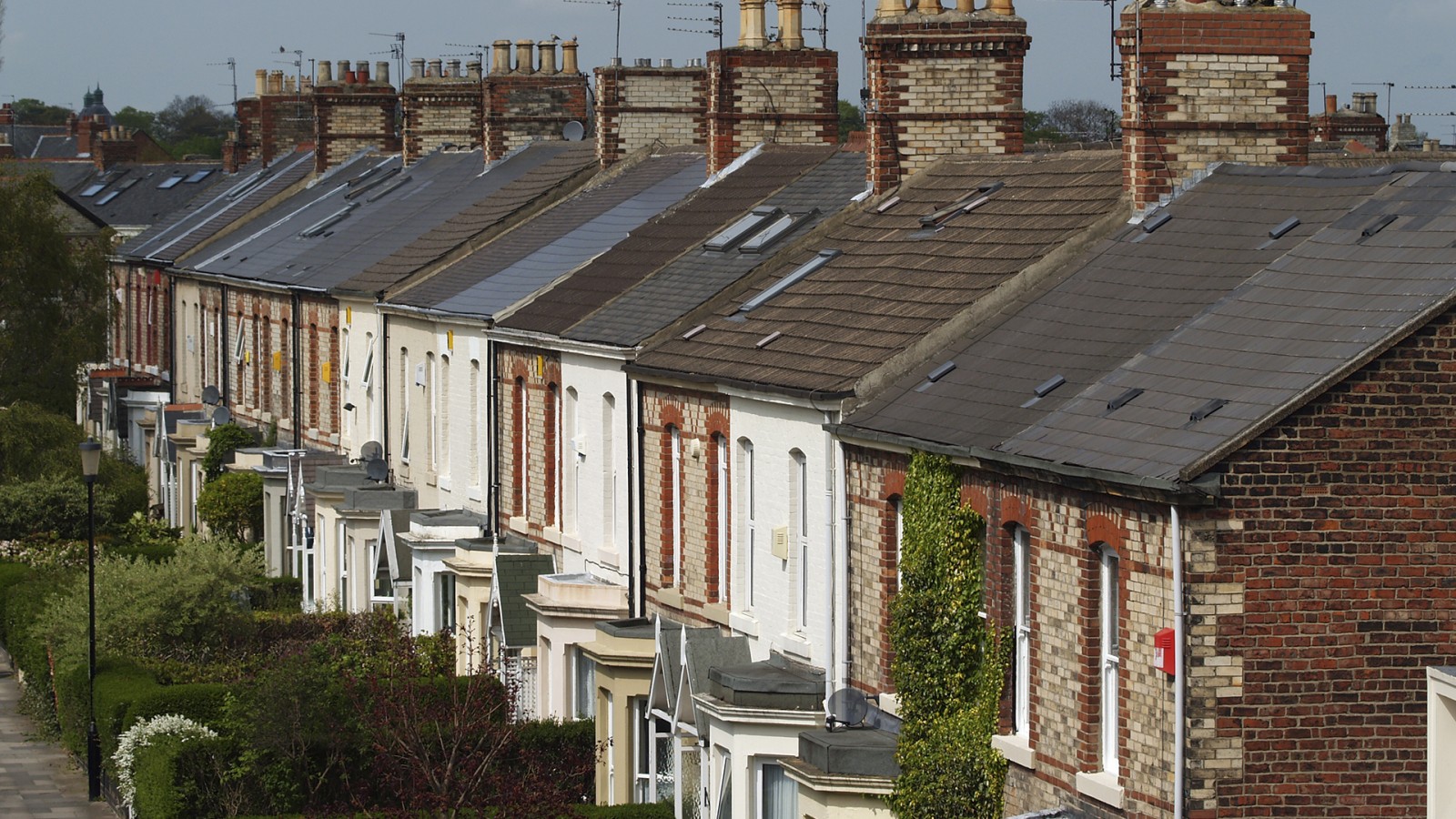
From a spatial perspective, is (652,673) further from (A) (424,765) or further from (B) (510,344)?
(B) (510,344)

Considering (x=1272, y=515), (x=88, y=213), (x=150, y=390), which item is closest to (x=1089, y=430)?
(x=1272, y=515)

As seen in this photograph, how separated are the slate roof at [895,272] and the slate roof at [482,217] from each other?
14088mm

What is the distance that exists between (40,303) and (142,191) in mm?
35285

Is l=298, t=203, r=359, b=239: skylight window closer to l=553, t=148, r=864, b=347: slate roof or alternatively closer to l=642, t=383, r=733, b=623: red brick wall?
l=553, t=148, r=864, b=347: slate roof

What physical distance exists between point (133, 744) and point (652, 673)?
7.67 meters

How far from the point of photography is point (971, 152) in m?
29.7

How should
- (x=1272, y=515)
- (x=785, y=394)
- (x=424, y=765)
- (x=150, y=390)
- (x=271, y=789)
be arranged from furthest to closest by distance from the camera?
(x=150, y=390) → (x=271, y=789) → (x=424, y=765) → (x=785, y=394) → (x=1272, y=515)

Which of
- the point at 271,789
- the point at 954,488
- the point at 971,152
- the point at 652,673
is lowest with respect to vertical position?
the point at 271,789

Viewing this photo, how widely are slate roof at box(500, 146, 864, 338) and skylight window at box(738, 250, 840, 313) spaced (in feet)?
7.70

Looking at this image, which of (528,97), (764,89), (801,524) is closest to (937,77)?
(764,89)

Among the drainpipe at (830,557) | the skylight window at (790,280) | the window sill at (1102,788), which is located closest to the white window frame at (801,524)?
the drainpipe at (830,557)

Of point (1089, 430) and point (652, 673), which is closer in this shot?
point (1089, 430)

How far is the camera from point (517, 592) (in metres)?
32.2

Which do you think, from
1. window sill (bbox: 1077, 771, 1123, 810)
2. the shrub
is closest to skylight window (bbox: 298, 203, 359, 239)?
the shrub
